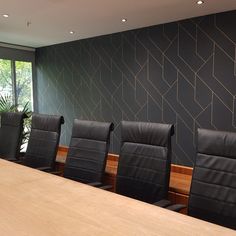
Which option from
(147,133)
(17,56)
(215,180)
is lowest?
(215,180)

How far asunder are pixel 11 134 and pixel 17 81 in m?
3.05

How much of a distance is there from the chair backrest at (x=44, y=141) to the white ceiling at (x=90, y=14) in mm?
1309

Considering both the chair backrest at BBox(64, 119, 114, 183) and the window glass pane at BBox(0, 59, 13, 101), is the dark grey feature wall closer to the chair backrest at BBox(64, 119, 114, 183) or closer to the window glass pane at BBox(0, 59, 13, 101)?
the window glass pane at BBox(0, 59, 13, 101)

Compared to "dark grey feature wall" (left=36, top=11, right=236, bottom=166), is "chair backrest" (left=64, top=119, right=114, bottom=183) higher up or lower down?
lower down

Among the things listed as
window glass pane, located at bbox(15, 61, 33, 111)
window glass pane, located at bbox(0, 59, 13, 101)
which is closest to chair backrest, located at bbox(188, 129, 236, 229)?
window glass pane, located at bbox(0, 59, 13, 101)

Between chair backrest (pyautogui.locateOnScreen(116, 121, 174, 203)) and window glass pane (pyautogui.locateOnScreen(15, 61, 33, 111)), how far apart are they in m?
4.43

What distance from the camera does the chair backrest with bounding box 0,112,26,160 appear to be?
10.3 ft

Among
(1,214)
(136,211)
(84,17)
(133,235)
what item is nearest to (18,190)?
(1,214)

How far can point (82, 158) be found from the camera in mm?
2355

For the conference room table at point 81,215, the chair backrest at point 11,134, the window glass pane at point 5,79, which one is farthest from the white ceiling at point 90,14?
the conference room table at point 81,215

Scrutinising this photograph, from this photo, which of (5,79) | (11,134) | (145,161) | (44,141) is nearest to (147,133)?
(145,161)

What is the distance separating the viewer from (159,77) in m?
4.25

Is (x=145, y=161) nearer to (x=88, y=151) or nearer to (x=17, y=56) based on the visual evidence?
(x=88, y=151)

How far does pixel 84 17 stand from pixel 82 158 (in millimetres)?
2112
